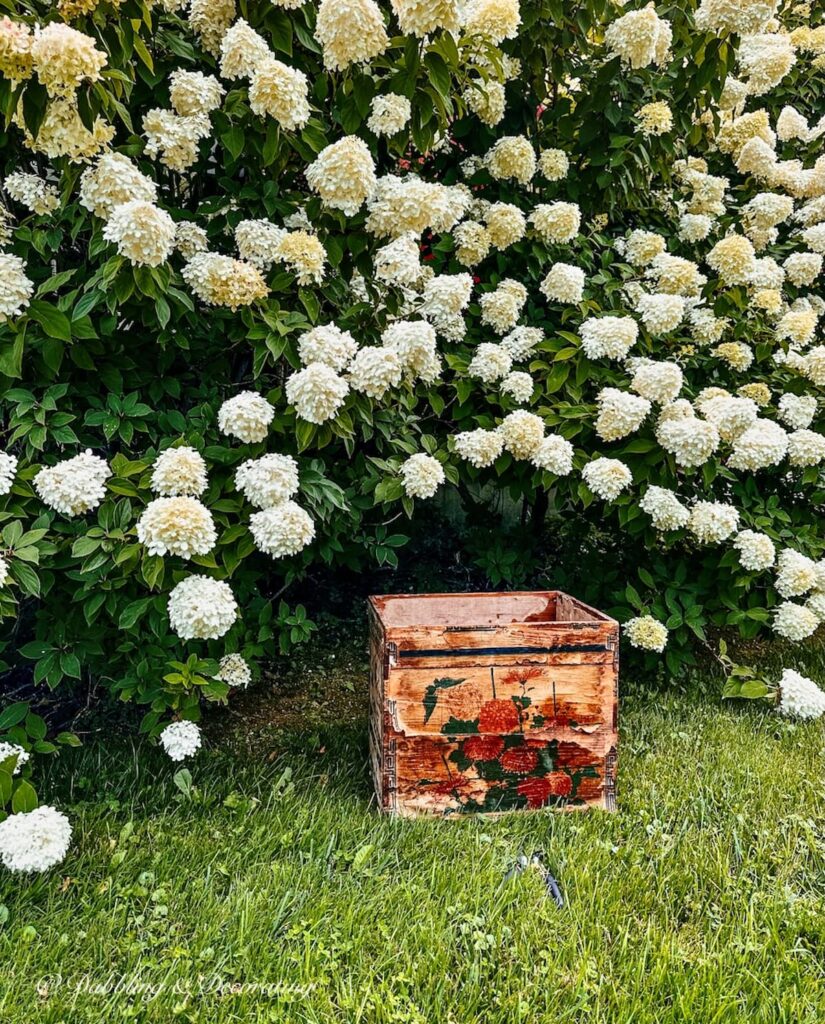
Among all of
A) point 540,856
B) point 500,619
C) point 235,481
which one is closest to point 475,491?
point 500,619

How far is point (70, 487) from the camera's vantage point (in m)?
1.79

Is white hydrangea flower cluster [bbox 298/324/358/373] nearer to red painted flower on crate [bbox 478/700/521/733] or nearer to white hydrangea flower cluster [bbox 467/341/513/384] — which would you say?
white hydrangea flower cluster [bbox 467/341/513/384]

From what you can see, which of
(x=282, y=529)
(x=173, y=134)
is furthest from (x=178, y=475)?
(x=173, y=134)

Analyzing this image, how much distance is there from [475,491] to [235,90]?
178 centimetres

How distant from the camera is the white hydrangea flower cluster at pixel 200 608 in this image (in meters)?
1.78

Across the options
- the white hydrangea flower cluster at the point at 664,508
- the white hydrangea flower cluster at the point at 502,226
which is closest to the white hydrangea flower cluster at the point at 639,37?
the white hydrangea flower cluster at the point at 502,226

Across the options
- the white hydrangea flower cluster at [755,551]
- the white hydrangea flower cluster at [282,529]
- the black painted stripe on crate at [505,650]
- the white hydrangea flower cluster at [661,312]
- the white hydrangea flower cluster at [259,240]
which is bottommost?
the black painted stripe on crate at [505,650]

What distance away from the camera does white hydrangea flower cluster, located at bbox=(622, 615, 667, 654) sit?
258 centimetres

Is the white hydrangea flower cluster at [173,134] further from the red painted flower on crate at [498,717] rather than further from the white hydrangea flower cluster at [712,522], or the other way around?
the white hydrangea flower cluster at [712,522]

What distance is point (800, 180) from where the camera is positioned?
130 inches

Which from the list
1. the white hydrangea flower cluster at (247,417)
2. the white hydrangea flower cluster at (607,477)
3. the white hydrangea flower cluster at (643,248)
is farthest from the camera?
the white hydrangea flower cluster at (643,248)

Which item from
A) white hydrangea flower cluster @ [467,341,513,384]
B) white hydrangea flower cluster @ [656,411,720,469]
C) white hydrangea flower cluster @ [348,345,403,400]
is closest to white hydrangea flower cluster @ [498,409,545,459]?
white hydrangea flower cluster @ [467,341,513,384]

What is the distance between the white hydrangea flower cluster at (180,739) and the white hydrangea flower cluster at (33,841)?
0.34 m

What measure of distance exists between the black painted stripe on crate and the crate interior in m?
0.37
